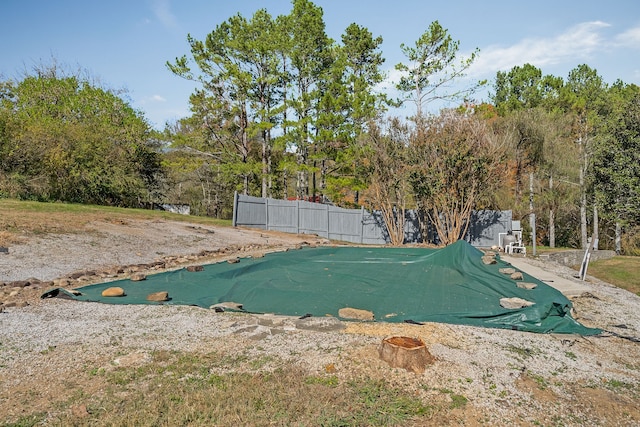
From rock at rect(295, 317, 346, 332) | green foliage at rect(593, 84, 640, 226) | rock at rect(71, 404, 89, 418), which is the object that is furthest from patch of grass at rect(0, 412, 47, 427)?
green foliage at rect(593, 84, 640, 226)

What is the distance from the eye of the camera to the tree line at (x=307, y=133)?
16.5m

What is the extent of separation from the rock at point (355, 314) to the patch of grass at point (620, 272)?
971 cm

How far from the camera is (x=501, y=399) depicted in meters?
2.71

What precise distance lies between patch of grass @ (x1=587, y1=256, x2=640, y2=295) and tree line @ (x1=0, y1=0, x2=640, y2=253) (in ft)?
8.32

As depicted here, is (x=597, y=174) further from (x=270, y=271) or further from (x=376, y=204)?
(x=270, y=271)

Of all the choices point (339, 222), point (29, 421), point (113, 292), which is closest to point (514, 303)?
point (29, 421)

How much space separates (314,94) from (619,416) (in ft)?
64.2

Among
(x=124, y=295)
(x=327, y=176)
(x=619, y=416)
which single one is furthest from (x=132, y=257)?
(x=327, y=176)

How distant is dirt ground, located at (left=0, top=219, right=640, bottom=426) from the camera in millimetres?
2658

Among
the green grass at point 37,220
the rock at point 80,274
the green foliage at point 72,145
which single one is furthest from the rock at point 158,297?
the green foliage at point 72,145

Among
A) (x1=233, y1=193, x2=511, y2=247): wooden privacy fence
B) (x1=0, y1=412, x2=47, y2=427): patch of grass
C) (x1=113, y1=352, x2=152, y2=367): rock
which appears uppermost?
(x1=233, y1=193, x2=511, y2=247): wooden privacy fence

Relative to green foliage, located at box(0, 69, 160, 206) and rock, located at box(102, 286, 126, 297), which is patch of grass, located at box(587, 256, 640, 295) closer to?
rock, located at box(102, 286, 126, 297)

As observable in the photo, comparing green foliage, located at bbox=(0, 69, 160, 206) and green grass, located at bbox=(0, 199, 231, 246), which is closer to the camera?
green grass, located at bbox=(0, 199, 231, 246)

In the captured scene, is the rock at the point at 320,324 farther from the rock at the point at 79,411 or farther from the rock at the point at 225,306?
the rock at the point at 79,411
